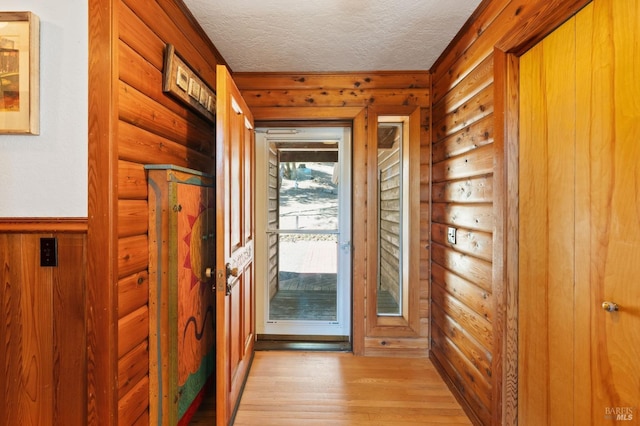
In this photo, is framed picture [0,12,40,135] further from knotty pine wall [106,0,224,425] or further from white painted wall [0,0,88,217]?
knotty pine wall [106,0,224,425]

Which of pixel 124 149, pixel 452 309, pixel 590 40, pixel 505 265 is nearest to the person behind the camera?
pixel 590 40

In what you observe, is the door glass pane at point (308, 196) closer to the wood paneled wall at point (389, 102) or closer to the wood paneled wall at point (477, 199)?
the wood paneled wall at point (389, 102)

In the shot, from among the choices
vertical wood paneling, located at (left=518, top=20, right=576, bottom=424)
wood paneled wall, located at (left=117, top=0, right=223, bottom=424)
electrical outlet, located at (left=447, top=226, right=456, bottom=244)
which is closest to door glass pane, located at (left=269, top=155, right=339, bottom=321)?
electrical outlet, located at (left=447, top=226, right=456, bottom=244)

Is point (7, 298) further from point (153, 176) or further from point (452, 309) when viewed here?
point (452, 309)

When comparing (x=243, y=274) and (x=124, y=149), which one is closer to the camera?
(x=124, y=149)

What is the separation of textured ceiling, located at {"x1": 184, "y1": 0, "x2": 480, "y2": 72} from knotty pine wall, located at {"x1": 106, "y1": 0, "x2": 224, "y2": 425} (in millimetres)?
411

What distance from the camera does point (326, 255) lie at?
284 cm

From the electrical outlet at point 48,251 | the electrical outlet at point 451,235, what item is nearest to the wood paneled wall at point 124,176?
the electrical outlet at point 48,251

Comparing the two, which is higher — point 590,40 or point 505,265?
point 590,40

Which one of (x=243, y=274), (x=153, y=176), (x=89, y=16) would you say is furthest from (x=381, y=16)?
(x=243, y=274)

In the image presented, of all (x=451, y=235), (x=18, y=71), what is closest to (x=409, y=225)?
(x=451, y=235)

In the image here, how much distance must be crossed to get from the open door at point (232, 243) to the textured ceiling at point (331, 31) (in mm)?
466

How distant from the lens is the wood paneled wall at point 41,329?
106 cm

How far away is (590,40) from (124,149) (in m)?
1.89
